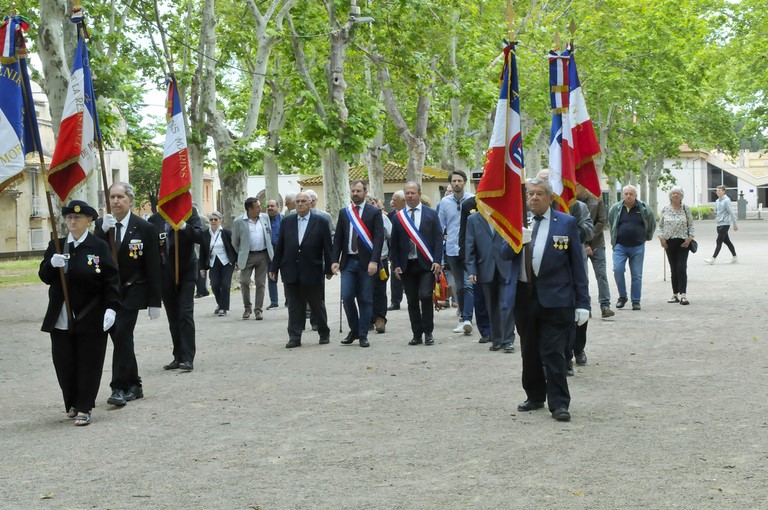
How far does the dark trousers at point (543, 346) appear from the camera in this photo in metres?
8.62

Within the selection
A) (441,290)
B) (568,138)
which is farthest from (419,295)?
(568,138)

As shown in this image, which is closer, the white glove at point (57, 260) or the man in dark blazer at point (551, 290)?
the man in dark blazer at point (551, 290)

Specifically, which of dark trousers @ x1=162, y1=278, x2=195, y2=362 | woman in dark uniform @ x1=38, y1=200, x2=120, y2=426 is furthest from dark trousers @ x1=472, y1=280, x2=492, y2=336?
woman in dark uniform @ x1=38, y1=200, x2=120, y2=426

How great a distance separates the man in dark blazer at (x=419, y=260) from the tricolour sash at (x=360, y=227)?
12.3 inches

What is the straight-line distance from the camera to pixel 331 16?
27.3 m

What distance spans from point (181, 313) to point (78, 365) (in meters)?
2.95

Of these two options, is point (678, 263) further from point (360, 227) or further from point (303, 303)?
point (303, 303)

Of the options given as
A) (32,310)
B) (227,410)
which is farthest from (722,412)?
(32,310)

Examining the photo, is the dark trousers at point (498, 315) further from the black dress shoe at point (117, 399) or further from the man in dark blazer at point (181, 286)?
the black dress shoe at point (117, 399)

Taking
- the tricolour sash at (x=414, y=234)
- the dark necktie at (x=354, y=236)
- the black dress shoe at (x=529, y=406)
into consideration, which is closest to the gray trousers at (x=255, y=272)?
the dark necktie at (x=354, y=236)

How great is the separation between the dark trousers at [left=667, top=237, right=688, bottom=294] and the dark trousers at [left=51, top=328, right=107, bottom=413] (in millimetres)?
11452

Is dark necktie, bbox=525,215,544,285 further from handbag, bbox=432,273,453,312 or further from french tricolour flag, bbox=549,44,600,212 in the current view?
handbag, bbox=432,273,453,312

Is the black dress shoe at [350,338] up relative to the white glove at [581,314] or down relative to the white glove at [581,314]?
down

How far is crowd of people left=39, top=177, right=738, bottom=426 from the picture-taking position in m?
8.77
